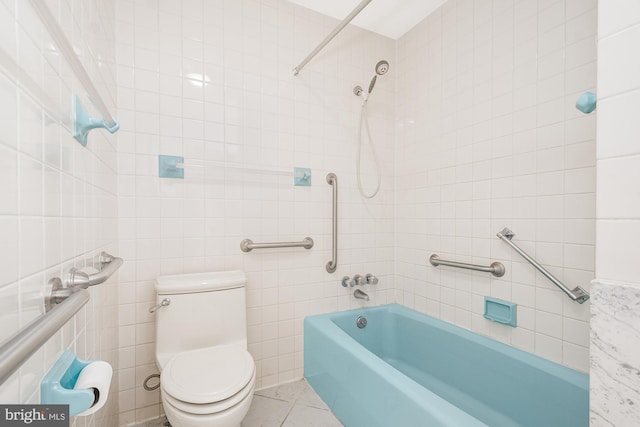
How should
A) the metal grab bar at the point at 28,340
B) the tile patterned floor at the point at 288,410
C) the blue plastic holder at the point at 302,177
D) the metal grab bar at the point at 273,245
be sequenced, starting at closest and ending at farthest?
the metal grab bar at the point at 28,340 → the tile patterned floor at the point at 288,410 → the metal grab bar at the point at 273,245 → the blue plastic holder at the point at 302,177

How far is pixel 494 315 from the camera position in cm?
160

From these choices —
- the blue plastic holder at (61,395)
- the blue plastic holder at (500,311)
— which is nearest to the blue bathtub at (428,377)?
the blue plastic holder at (500,311)

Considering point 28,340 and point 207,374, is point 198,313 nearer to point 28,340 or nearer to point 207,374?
point 207,374

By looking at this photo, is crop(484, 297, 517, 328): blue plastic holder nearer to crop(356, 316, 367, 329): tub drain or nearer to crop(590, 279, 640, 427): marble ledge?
crop(356, 316, 367, 329): tub drain

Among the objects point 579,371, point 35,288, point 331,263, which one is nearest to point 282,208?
point 331,263

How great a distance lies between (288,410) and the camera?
5.46ft

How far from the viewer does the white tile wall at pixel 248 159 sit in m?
1.56

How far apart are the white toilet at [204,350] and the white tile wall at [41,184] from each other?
302 millimetres

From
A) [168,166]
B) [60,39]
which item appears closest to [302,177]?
[168,166]

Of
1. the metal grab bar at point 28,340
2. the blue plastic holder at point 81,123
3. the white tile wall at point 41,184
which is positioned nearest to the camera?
the metal grab bar at point 28,340

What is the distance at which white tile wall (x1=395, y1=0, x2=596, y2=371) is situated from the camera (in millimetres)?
1299

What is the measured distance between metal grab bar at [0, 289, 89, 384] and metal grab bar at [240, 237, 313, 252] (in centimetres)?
126

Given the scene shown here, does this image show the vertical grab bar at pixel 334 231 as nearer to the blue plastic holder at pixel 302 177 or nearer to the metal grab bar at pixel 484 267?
the blue plastic holder at pixel 302 177

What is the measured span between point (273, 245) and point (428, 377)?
123cm
